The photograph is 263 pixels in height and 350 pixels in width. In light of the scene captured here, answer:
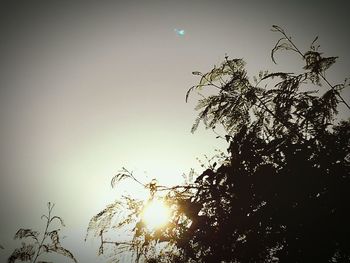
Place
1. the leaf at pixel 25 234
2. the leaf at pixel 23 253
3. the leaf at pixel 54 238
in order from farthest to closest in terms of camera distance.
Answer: the leaf at pixel 23 253, the leaf at pixel 54 238, the leaf at pixel 25 234

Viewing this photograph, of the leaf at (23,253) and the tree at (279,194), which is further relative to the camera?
the leaf at (23,253)

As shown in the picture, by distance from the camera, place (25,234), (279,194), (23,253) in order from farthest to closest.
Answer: (23,253) → (25,234) → (279,194)

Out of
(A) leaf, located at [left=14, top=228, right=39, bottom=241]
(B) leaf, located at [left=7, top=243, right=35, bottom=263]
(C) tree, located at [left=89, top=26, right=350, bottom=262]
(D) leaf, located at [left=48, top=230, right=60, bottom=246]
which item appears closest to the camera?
(C) tree, located at [left=89, top=26, right=350, bottom=262]

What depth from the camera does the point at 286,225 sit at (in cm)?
268

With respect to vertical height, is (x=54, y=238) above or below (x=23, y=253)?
above

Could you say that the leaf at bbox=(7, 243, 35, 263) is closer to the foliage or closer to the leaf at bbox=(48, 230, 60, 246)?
the foliage

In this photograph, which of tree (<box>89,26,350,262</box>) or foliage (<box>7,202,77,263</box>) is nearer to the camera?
tree (<box>89,26,350,262</box>)

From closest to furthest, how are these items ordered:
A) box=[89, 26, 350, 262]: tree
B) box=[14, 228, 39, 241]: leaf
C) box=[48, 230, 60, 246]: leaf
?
box=[89, 26, 350, 262]: tree, box=[14, 228, 39, 241]: leaf, box=[48, 230, 60, 246]: leaf

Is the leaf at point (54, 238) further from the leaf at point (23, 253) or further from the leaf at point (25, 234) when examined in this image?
the leaf at point (23, 253)

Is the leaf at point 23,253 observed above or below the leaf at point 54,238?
below

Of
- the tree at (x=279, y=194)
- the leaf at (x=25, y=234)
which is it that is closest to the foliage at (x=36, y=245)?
the leaf at (x=25, y=234)

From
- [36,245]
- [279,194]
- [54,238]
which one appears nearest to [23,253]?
[36,245]

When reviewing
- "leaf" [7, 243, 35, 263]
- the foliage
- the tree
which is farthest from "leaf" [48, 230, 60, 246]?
the tree

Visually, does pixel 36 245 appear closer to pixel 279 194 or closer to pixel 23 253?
pixel 23 253
